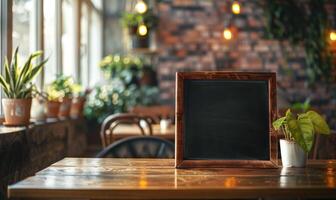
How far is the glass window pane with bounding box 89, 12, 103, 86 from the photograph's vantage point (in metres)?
7.51

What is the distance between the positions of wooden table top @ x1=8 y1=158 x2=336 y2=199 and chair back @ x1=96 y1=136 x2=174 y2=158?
38 centimetres

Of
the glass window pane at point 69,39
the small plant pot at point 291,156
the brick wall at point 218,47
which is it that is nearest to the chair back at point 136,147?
the small plant pot at point 291,156

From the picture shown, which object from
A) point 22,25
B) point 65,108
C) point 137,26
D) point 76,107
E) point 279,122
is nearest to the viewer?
point 279,122

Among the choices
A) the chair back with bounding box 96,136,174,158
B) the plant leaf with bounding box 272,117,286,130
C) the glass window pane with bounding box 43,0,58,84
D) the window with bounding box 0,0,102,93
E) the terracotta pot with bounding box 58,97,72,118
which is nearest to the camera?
the plant leaf with bounding box 272,117,286,130

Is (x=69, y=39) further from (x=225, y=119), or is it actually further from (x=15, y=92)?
(x=225, y=119)

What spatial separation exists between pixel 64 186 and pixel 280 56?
551cm

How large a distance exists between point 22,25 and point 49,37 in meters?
0.89

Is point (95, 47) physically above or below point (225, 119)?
above

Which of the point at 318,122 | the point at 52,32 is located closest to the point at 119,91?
the point at 52,32

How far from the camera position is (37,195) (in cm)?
132

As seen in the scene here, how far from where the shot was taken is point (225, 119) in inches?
68.9

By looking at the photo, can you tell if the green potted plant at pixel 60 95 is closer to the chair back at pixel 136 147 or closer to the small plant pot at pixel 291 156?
the chair back at pixel 136 147

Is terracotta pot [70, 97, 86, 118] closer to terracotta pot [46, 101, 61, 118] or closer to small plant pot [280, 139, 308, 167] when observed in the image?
terracotta pot [46, 101, 61, 118]

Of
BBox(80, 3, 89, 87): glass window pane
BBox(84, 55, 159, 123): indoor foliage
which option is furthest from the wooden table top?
BBox(80, 3, 89, 87): glass window pane
